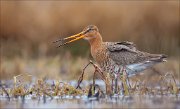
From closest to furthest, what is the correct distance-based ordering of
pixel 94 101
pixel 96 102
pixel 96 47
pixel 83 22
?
pixel 96 102 < pixel 94 101 < pixel 96 47 < pixel 83 22

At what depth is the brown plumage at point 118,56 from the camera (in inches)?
538

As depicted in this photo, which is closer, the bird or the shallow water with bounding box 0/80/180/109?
the shallow water with bounding box 0/80/180/109

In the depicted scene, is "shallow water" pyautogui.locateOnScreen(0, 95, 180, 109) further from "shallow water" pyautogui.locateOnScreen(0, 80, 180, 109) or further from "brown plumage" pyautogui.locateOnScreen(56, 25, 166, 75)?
"brown plumage" pyautogui.locateOnScreen(56, 25, 166, 75)

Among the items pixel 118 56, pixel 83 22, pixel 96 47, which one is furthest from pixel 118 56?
pixel 83 22

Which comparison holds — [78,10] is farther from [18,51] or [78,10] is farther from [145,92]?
[145,92]

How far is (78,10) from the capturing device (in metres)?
20.0

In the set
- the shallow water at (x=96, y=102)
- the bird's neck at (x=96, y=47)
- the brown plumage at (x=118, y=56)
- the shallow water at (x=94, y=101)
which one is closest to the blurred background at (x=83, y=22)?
the bird's neck at (x=96, y=47)

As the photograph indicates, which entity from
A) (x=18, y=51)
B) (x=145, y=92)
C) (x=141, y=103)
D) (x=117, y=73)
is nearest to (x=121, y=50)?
Result: (x=117, y=73)

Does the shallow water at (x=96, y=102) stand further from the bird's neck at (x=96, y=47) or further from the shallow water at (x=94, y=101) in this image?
the bird's neck at (x=96, y=47)

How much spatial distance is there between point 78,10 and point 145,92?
8.40 metres

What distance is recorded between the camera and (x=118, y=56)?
44.9 ft

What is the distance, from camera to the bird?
13672 mm

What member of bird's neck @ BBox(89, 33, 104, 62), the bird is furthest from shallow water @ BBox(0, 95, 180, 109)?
bird's neck @ BBox(89, 33, 104, 62)

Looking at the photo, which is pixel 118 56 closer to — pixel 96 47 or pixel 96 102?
pixel 96 47
